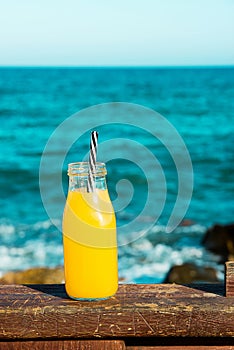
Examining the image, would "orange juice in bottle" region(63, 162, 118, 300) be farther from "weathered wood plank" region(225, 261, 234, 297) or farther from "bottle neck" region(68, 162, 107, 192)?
"weathered wood plank" region(225, 261, 234, 297)

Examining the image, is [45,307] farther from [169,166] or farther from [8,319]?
[169,166]

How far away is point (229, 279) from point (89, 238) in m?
0.26

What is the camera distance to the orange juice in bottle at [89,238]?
1322 mm

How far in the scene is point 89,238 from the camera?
1338 millimetres

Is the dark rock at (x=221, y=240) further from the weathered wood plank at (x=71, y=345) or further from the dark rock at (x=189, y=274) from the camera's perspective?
the weathered wood plank at (x=71, y=345)

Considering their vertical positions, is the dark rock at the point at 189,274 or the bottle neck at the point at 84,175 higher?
the dark rock at the point at 189,274

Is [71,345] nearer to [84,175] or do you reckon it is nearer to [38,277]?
[84,175]

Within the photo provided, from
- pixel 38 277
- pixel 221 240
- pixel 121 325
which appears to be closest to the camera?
pixel 121 325

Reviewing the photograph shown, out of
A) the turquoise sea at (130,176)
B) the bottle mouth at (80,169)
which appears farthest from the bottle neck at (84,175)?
the turquoise sea at (130,176)

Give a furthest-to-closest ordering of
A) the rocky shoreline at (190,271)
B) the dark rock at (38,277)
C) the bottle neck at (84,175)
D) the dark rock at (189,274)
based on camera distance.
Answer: the dark rock at (189,274)
the rocky shoreline at (190,271)
the dark rock at (38,277)
the bottle neck at (84,175)

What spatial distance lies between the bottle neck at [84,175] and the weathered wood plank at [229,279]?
0.89ft

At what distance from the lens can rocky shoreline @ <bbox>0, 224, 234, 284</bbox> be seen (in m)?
5.51

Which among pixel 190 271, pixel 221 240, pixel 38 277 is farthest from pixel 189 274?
pixel 221 240

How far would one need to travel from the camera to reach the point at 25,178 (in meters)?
12.6
